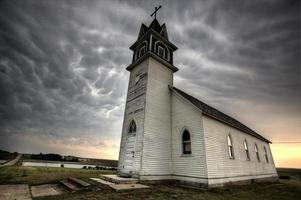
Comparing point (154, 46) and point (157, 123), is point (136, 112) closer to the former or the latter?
point (157, 123)

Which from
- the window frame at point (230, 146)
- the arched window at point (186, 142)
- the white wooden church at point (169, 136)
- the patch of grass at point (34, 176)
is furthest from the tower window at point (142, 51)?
the patch of grass at point (34, 176)

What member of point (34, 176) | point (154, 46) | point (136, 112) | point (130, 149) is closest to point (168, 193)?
point (130, 149)

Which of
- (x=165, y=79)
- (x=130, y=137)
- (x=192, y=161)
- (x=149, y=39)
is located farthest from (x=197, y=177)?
(x=149, y=39)

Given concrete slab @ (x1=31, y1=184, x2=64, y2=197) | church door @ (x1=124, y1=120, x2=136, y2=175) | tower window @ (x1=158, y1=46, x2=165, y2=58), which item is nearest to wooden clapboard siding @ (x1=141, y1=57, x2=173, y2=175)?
church door @ (x1=124, y1=120, x2=136, y2=175)

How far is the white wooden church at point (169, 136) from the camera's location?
12604 mm

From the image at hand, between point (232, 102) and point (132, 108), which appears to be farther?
point (232, 102)

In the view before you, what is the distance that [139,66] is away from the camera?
17516 mm

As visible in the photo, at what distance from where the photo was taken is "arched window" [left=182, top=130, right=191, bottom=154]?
44.8ft

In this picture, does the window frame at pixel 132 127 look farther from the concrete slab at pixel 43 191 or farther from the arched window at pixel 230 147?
the arched window at pixel 230 147

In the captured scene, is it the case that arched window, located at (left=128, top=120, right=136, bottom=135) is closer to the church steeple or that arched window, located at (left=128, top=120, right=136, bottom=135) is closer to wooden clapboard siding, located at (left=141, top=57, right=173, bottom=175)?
wooden clapboard siding, located at (left=141, top=57, right=173, bottom=175)

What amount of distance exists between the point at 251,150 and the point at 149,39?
60.3 feet

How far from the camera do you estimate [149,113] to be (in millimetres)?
14391

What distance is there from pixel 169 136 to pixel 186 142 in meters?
1.79

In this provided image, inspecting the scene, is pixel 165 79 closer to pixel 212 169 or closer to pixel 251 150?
pixel 212 169
